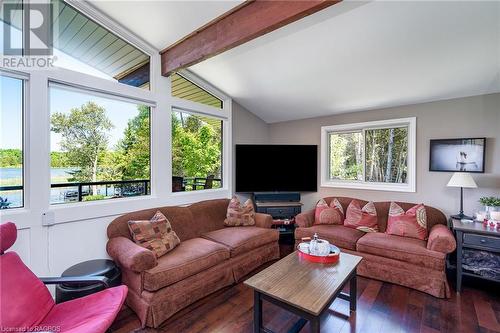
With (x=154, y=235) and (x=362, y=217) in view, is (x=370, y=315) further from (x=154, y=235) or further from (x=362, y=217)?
(x=154, y=235)

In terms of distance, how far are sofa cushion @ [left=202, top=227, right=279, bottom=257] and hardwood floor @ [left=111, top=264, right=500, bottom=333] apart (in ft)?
1.61

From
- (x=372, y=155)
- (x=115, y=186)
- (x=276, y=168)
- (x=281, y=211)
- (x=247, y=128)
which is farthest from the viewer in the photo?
(x=247, y=128)

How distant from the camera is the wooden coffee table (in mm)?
1559

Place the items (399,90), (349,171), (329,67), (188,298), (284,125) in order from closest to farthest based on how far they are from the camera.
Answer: (188,298) < (329,67) < (399,90) < (349,171) < (284,125)

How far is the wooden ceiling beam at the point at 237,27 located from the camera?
1845mm

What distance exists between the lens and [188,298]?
7.34 ft

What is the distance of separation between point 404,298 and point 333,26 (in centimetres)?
282

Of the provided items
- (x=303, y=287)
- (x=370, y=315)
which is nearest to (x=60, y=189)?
(x=303, y=287)

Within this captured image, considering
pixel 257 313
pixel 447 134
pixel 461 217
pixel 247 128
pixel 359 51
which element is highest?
pixel 359 51

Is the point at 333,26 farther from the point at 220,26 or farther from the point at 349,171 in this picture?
the point at 349,171

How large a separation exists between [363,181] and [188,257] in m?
3.05

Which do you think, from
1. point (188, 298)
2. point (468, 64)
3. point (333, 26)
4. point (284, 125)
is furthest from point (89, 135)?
point (468, 64)

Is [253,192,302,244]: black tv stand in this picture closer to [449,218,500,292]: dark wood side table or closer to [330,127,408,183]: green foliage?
[330,127,408,183]: green foliage

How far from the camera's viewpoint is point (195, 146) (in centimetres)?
376
